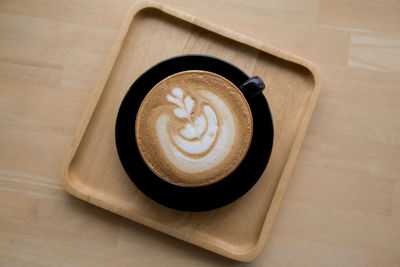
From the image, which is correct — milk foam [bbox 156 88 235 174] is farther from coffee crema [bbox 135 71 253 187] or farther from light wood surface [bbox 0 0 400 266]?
light wood surface [bbox 0 0 400 266]

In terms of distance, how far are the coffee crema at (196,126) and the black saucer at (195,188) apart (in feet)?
0.28

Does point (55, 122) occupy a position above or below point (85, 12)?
below

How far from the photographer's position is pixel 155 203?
86cm

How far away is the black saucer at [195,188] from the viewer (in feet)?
2.58

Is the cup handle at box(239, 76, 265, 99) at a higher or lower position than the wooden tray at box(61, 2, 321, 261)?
higher

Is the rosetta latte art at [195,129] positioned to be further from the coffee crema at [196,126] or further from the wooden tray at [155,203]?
the wooden tray at [155,203]

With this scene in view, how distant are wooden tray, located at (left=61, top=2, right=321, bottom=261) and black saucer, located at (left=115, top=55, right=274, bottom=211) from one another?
7 cm

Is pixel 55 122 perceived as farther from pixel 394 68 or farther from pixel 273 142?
pixel 394 68

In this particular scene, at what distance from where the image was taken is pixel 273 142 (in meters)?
0.85

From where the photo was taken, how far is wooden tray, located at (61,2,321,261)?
2.77 feet

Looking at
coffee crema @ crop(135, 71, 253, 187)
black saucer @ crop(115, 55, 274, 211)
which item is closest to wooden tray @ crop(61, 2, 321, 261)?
black saucer @ crop(115, 55, 274, 211)

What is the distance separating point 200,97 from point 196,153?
12 centimetres

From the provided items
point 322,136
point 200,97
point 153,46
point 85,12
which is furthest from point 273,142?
point 85,12

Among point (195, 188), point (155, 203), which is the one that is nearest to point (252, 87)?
point (195, 188)
